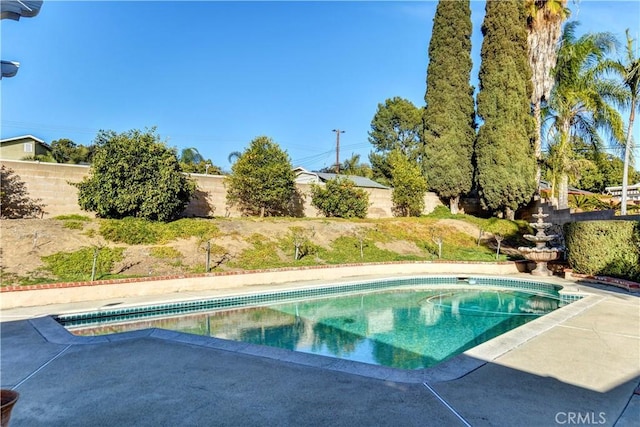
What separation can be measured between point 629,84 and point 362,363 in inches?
672

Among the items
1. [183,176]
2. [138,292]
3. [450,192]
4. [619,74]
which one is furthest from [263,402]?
[450,192]

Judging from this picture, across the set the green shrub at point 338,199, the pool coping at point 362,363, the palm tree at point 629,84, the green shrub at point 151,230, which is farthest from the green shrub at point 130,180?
the palm tree at point 629,84

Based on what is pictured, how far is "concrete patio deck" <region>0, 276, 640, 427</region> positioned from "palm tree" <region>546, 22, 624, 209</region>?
1475cm

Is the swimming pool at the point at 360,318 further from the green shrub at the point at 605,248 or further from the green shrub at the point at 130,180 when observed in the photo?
the green shrub at the point at 130,180

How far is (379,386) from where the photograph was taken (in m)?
4.28

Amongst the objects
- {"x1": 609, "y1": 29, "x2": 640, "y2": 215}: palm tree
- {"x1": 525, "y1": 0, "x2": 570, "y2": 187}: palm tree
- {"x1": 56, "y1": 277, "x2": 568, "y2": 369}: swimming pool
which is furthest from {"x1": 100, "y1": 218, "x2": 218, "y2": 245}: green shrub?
{"x1": 525, "y1": 0, "x2": 570, "y2": 187}: palm tree

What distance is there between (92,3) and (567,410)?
13.2 meters

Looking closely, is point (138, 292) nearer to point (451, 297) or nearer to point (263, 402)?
point (263, 402)

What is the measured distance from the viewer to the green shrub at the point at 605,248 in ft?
36.4

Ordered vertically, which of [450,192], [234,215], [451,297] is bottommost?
[451,297]

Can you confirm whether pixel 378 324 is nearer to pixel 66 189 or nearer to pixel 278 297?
pixel 278 297

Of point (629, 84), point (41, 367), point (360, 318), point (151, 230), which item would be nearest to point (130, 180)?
point (151, 230)

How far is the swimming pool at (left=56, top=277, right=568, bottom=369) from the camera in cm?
726

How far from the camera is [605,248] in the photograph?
11820 mm
